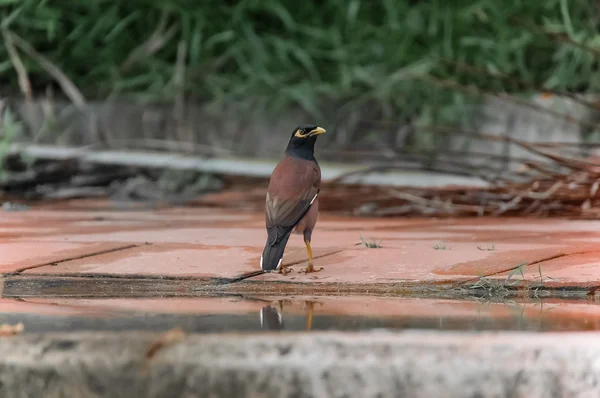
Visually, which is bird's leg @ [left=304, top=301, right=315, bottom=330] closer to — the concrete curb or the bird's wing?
the concrete curb

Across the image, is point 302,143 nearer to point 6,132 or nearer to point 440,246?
point 440,246

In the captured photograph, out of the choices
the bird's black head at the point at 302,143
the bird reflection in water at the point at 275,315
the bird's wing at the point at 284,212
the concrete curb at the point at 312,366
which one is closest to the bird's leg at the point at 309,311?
the bird reflection in water at the point at 275,315

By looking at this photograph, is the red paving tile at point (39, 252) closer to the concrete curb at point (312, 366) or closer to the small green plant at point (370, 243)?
the small green plant at point (370, 243)

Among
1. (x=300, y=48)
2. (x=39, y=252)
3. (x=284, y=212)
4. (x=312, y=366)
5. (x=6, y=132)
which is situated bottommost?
(x=312, y=366)

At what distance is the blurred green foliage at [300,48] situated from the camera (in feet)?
17.6

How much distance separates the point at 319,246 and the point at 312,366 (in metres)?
1.52

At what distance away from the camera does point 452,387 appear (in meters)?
1.67

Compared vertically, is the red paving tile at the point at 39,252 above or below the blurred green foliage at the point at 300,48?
below

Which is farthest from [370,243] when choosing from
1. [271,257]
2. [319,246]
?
[271,257]

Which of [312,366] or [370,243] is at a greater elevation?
[370,243]

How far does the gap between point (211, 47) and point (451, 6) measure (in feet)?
4.39

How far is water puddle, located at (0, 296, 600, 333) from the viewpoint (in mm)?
1934

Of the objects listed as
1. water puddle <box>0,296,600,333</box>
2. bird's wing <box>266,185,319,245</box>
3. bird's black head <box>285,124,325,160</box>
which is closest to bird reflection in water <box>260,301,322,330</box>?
water puddle <box>0,296,600,333</box>

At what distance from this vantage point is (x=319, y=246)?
3193 mm
